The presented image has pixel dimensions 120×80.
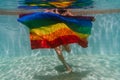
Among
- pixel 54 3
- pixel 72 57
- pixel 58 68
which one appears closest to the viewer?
pixel 58 68

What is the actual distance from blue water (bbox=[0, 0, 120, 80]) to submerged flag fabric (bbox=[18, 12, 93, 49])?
5.63 feet

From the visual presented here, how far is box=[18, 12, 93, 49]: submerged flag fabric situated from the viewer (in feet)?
21.2

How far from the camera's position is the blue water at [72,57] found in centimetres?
820

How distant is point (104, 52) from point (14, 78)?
612cm

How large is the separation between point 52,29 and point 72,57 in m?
4.21

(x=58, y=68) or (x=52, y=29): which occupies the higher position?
(x=52, y=29)

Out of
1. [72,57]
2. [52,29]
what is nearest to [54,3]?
[72,57]

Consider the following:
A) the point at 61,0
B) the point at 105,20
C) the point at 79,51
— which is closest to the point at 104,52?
the point at 79,51

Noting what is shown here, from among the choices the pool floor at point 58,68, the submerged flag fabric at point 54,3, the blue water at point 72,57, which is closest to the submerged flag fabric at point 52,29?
the pool floor at point 58,68

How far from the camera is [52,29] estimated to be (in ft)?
22.0

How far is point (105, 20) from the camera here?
15328 millimetres

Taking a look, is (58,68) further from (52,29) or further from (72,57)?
(52,29)

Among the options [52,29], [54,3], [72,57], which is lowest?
[72,57]

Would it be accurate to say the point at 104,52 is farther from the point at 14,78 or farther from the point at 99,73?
the point at 14,78
